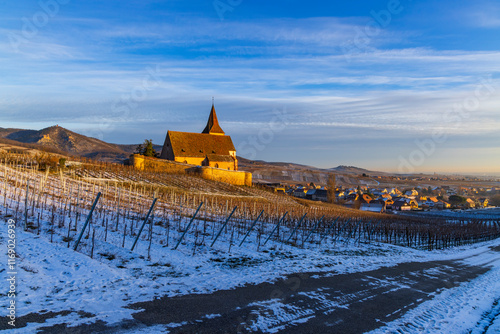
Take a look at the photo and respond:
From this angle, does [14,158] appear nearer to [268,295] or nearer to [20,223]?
[20,223]

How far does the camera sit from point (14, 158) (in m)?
30.3

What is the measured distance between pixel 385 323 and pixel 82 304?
19.1 ft

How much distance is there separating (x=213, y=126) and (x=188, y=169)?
22744mm

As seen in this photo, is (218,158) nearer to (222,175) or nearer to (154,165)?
(222,175)

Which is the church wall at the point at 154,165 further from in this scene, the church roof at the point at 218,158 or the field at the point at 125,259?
the field at the point at 125,259

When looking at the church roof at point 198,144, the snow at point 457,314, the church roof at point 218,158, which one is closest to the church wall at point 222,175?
the church roof at point 218,158

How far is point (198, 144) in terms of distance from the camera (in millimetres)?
65375

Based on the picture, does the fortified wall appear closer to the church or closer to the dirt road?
the church

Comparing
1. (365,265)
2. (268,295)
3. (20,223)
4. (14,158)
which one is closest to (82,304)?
(268,295)

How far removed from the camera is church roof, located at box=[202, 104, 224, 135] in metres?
74.7

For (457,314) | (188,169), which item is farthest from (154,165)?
(457,314)

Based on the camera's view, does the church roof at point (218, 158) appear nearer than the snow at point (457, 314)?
No

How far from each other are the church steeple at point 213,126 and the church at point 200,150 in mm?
4268

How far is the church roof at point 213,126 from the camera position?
74656mm
